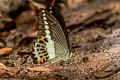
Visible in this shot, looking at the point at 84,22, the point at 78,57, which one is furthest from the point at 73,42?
the point at 84,22

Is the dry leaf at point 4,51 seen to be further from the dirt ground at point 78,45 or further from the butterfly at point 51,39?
the butterfly at point 51,39

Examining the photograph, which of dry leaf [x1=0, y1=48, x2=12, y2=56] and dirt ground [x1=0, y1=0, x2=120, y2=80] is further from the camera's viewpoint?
dry leaf [x1=0, y1=48, x2=12, y2=56]

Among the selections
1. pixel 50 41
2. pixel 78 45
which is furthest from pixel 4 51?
pixel 78 45

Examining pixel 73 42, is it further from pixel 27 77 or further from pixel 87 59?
pixel 27 77

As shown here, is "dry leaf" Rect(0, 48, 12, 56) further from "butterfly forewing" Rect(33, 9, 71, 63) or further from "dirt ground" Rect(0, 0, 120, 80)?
"butterfly forewing" Rect(33, 9, 71, 63)

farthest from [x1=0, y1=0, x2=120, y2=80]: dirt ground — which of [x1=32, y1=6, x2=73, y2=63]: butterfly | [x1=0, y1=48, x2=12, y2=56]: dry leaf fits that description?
[x1=32, y1=6, x2=73, y2=63]: butterfly

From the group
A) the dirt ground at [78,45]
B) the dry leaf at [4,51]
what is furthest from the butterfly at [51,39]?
the dry leaf at [4,51]
